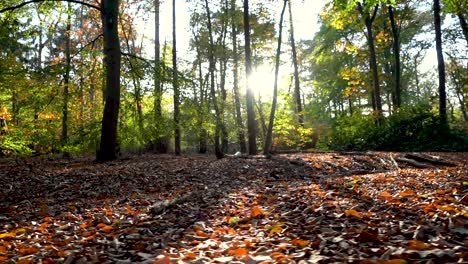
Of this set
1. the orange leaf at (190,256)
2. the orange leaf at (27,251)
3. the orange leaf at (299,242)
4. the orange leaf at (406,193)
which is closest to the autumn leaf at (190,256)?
the orange leaf at (190,256)

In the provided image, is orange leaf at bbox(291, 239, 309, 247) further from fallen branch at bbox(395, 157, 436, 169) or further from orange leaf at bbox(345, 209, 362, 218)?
fallen branch at bbox(395, 157, 436, 169)

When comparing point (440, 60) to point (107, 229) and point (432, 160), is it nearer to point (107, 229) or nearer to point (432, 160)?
point (432, 160)

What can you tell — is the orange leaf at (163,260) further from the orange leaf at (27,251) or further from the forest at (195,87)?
the forest at (195,87)

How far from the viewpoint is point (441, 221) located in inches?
115

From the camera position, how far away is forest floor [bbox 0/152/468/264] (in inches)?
101

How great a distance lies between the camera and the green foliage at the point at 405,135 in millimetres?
13203

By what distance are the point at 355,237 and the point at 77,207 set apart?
371 cm

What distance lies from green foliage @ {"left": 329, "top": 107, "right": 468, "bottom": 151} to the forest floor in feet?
28.9

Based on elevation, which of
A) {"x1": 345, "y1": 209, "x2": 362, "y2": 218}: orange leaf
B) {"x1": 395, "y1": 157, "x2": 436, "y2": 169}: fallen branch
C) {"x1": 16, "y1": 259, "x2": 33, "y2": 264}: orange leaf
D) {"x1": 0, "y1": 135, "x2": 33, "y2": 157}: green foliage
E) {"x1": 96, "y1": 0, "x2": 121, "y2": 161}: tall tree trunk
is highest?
{"x1": 96, "y1": 0, "x2": 121, "y2": 161}: tall tree trunk

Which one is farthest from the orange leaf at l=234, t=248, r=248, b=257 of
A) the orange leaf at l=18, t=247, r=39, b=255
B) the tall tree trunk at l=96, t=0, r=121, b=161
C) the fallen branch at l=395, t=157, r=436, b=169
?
the fallen branch at l=395, t=157, r=436, b=169

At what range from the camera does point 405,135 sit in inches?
560

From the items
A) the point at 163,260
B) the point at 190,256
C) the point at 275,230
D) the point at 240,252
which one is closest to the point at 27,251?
the point at 163,260

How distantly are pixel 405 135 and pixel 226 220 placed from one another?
41.9ft

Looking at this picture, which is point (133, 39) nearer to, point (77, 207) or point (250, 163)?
point (250, 163)
